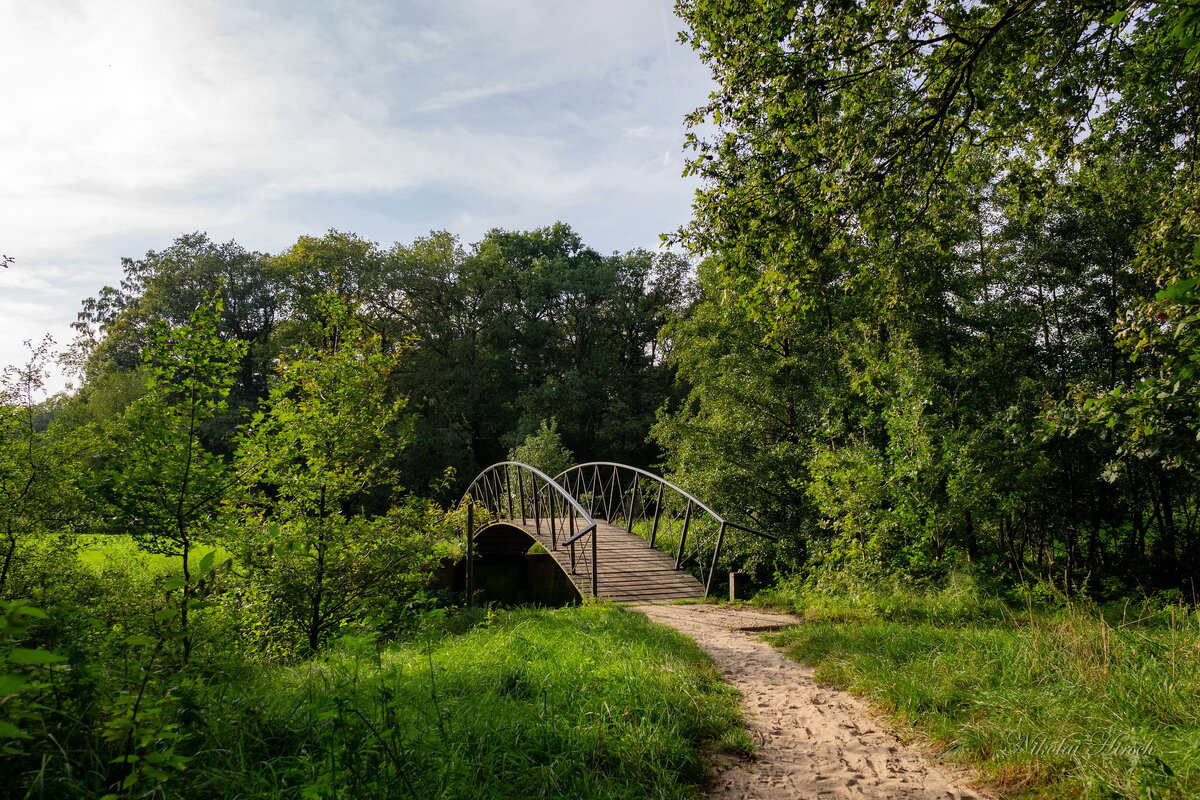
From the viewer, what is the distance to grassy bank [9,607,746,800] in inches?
92.6

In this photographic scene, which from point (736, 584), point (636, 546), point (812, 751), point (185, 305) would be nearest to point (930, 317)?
point (736, 584)

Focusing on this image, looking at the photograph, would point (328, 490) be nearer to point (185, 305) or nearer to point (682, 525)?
point (682, 525)

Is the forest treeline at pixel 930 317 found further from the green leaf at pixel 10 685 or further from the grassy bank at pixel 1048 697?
the green leaf at pixel 10 685

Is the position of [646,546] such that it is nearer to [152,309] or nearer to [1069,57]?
[1069,57]

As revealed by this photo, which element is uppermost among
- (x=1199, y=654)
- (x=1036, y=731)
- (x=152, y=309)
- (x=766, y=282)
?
(x=152, y=309)

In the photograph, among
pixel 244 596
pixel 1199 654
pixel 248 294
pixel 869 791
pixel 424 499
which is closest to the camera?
pixel 869 791

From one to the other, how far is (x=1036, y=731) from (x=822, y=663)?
2.21 m

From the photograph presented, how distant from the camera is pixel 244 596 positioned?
5836 millimetres

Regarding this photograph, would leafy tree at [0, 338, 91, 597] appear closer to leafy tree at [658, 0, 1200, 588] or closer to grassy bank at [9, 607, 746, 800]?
grassy bank at [9, 607, 746, 800]

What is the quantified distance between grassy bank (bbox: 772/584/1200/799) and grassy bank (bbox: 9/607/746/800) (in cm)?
123

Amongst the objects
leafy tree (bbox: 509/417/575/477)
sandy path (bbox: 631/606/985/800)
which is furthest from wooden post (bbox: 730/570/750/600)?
leafy tree (bbox: 509/417/575/477)

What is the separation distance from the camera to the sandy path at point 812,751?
3266 mm

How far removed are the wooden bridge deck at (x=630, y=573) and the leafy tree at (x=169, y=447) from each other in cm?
658

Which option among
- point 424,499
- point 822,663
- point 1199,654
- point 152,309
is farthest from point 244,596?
point 152,309
